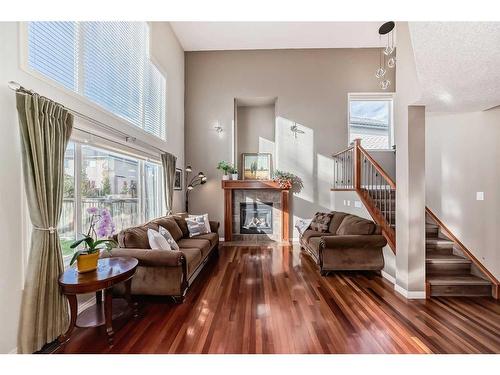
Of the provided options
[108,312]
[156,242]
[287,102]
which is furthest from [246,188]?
[108,312]

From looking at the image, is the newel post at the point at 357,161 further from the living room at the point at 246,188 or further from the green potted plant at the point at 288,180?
the green potted plant at the point at 288,180

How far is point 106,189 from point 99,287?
5.43 feet

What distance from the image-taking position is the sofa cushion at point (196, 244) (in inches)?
143

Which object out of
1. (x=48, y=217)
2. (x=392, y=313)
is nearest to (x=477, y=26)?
(x=392, y=313)

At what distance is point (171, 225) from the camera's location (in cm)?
401

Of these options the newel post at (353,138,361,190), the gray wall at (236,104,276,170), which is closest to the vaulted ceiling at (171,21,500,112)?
the newel post at (353,138,361,190)

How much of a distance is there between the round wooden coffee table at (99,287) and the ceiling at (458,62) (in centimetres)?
350

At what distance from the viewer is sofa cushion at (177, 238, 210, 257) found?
3636 mm

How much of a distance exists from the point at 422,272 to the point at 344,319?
1.35 meters

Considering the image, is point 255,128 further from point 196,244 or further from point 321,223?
point 196,244
